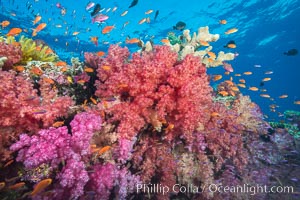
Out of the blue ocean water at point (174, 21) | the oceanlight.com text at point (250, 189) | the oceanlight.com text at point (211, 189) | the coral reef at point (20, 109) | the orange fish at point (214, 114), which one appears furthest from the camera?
the blue ocean water at point (174, 21)

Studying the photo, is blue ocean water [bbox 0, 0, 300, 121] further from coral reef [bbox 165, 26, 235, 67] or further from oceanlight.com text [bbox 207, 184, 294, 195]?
oceanlight.com text [bbox 207, 184, 294, 195]

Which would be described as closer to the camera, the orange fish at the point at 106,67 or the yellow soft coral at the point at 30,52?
the orange fish at the point at 106,67

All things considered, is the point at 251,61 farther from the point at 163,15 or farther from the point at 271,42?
the point at 163,15

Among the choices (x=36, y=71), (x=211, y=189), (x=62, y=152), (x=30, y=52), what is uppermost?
(x=30, y=52)

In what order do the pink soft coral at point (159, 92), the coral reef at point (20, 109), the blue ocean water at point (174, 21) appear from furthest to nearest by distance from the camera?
the blue ocean water at point (174, 21)
the pink soft coral at point (159, 92)
the coral reef at point (20, 109)

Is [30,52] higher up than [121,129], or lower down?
higher up

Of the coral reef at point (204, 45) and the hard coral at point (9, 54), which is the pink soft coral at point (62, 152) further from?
the coral reef at point (204, 45)

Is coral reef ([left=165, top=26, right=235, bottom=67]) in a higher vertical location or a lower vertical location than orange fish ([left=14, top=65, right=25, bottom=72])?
higher

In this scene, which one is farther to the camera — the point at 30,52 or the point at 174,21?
the point at 174,21

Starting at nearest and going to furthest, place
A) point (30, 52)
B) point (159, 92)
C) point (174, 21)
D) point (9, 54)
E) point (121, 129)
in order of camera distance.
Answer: point (121, 129)
point (159, 92)
point (9, 54)
point (30, 52)
point (174, 21)

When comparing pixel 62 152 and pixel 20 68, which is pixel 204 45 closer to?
pixel 20 68

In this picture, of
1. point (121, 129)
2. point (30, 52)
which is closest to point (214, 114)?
point (121, 129)

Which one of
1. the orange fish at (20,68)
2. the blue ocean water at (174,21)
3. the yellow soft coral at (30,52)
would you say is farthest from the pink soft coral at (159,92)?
the blue ocean water at (174,21)

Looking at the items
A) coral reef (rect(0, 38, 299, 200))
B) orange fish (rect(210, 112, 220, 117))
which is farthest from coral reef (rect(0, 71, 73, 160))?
orange fish (rect(210, 112, 220, 117))
